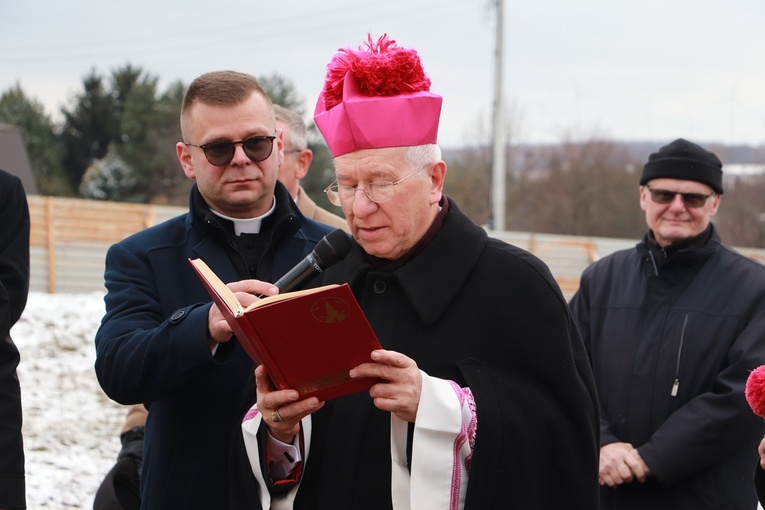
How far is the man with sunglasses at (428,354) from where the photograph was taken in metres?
2.49

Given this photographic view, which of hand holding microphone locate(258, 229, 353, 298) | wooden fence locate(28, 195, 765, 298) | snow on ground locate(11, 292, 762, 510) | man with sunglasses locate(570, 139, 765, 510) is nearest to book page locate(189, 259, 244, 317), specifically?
hand holding microphone locate(258, 229, 353, 298)

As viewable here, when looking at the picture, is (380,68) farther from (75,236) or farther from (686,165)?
(75,236)

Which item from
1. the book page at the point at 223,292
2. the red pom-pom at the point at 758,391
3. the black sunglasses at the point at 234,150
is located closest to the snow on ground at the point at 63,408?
the black sunglasses at the point at 234,150

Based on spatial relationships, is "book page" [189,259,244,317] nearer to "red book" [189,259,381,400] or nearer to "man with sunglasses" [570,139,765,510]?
"red book" [189,259,381,400]

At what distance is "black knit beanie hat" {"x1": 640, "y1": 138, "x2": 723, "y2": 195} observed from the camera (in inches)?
175

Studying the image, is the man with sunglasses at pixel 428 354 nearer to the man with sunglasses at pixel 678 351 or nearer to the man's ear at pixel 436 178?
the man's ear at pixel 436 178

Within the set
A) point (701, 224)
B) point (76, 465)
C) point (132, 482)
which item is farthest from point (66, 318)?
point (701, 224)

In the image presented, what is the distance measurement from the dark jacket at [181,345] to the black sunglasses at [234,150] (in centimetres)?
19

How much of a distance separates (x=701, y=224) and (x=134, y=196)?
3950 centimetres

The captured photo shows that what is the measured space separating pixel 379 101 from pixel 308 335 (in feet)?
2.34

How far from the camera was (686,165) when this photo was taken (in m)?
4.43

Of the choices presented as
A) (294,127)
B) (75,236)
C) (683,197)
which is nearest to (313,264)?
(683,197)

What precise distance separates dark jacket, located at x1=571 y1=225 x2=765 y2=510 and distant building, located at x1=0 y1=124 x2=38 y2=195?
3477 centimetres

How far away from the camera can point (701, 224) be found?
4371mm
